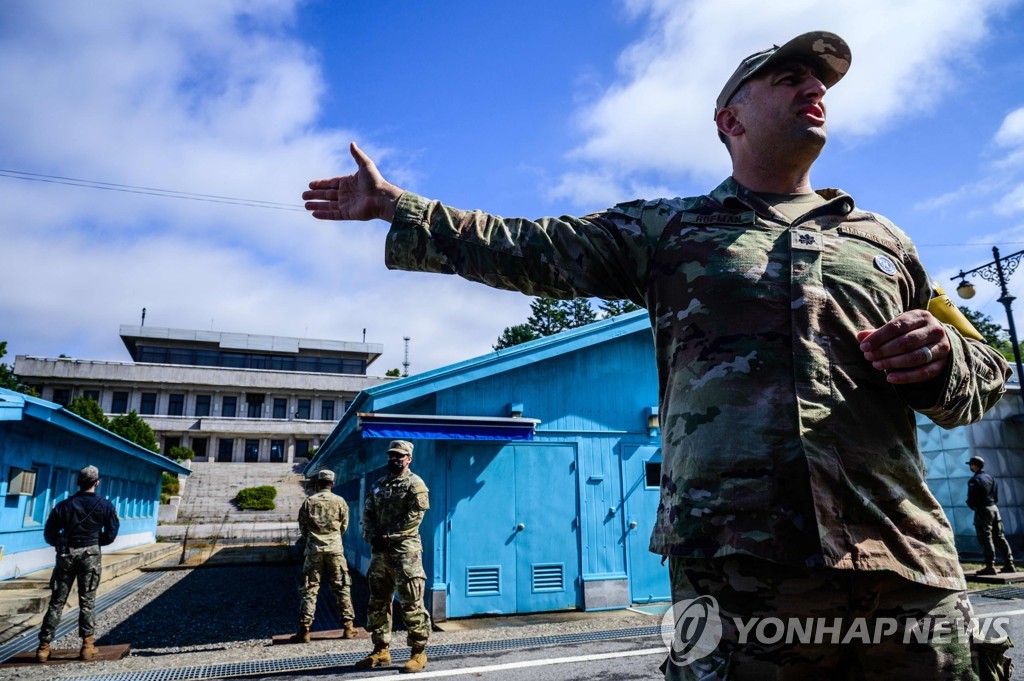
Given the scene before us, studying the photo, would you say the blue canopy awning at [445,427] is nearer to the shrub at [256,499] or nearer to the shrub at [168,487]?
the shrub at [256,499]

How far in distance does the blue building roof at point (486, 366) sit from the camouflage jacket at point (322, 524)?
1212 mm

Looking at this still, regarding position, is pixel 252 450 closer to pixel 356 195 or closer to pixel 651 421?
pixel 651 421

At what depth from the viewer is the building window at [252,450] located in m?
52.4

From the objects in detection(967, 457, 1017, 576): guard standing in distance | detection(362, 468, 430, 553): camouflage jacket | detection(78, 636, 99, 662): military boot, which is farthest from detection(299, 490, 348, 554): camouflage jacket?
detection(967, 457, 1017, 576): guard standing in distance

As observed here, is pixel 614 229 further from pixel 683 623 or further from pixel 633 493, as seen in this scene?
pixel 633 493

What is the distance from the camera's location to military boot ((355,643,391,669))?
22.7 ft

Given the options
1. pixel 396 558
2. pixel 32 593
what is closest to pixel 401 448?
pixel 396 558

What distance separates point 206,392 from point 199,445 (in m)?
4.93

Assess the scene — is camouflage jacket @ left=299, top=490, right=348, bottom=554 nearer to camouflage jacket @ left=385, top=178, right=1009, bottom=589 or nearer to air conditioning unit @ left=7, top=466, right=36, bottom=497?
air conditioning unit @ left=7, top=466, right=36, bottom=497

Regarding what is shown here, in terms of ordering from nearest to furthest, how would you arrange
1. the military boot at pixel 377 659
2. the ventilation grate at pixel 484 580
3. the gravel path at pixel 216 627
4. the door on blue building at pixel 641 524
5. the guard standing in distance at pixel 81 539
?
the military boot at pixel 377 659
the gravel path at pixel 216 627
the guard standing in distance at pixel 81 539
the ventilation grate at pixel 484 580
the door on blue building at pixel 641 524

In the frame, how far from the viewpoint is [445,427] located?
9.64 m

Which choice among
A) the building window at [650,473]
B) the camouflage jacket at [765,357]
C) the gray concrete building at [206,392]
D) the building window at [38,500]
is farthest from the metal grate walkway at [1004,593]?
the gray concrete building at [206,392]

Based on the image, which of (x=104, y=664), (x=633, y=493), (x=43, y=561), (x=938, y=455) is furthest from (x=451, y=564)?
(x=938, y=455)

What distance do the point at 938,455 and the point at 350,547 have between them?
1556cm
